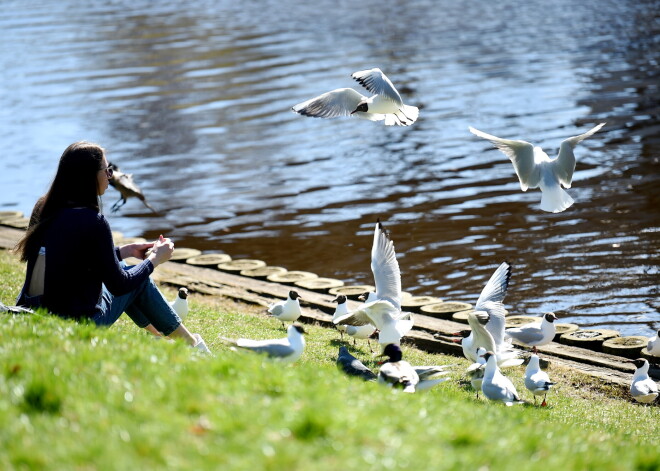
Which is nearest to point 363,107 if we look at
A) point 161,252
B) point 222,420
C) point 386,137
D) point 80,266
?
point 161,252

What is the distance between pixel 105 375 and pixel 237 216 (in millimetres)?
13516

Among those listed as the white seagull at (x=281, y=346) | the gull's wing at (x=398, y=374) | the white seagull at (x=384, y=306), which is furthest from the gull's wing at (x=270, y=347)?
the white seagull at (x=384, y=306)

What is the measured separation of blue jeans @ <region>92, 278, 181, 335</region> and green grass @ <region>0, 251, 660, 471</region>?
0.96 m

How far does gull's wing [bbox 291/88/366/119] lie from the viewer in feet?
33.4

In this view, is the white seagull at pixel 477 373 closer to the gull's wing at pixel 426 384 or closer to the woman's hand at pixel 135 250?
the gull's wing at pixel 426 384

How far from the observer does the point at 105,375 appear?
5.16m

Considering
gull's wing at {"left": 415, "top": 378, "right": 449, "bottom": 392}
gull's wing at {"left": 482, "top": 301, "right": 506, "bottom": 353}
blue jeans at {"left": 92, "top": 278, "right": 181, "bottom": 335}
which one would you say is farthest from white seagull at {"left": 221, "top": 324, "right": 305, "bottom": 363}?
gull's wing at {"left": 482, "top": 301, "right": 506, "bottom": 353}

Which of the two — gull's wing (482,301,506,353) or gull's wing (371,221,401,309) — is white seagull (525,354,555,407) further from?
gull's wing (371,221,401,309)

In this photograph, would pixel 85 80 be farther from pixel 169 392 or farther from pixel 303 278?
pixel 169 392

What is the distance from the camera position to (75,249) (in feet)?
22.2

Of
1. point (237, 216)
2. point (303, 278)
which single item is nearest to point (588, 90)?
point (237, 216)

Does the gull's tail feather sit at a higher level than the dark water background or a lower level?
higher

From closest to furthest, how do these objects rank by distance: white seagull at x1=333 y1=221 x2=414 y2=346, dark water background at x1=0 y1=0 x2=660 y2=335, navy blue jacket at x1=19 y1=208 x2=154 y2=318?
1. navy blue jacket at x1=19 y1=208 x2=154 y2=318
2. white seagull at x1=333 y1=221 x2=414 y2=346
3. dark water background at x1=0 y1=0 x2=660 y2=335

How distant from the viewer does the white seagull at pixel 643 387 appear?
8.80 m
